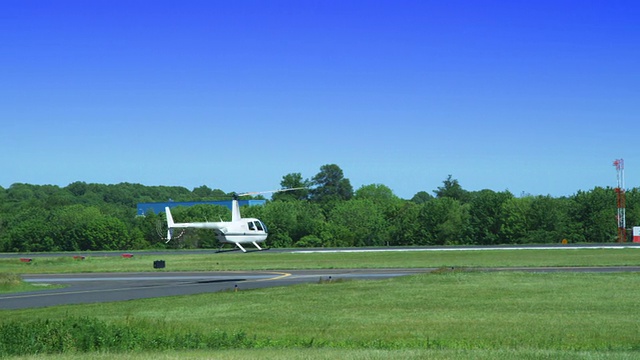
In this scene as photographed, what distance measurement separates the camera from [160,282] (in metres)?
45.9

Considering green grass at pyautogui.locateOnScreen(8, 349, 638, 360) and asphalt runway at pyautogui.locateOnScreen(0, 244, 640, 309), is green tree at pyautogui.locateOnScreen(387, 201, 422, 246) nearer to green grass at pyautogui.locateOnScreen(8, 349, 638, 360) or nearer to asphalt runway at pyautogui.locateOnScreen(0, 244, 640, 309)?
asphalt runway at pyautogui.locateOnScreen(0, 244, 640, 309)

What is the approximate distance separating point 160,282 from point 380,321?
23.7 m

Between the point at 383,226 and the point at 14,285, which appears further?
the point at 383,226

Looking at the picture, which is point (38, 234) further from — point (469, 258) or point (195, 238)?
point (469, 258)

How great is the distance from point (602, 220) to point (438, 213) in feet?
74.5

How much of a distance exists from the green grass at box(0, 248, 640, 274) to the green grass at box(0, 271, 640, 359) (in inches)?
666

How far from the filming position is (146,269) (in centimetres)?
6047

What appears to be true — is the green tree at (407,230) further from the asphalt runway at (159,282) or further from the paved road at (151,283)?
the paved road at (151,283)

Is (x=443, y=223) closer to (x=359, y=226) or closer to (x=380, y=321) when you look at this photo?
(x=359, y=226)

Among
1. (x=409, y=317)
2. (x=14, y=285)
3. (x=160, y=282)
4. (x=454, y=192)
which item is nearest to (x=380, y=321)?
(x=409, y=317)

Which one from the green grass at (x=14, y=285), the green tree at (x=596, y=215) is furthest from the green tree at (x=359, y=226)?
the green grass at (x=14, y=285)

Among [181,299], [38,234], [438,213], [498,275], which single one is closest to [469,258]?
[498,275]

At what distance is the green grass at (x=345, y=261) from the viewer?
2206 inches

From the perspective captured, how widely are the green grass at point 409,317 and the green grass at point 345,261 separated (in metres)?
16.9
